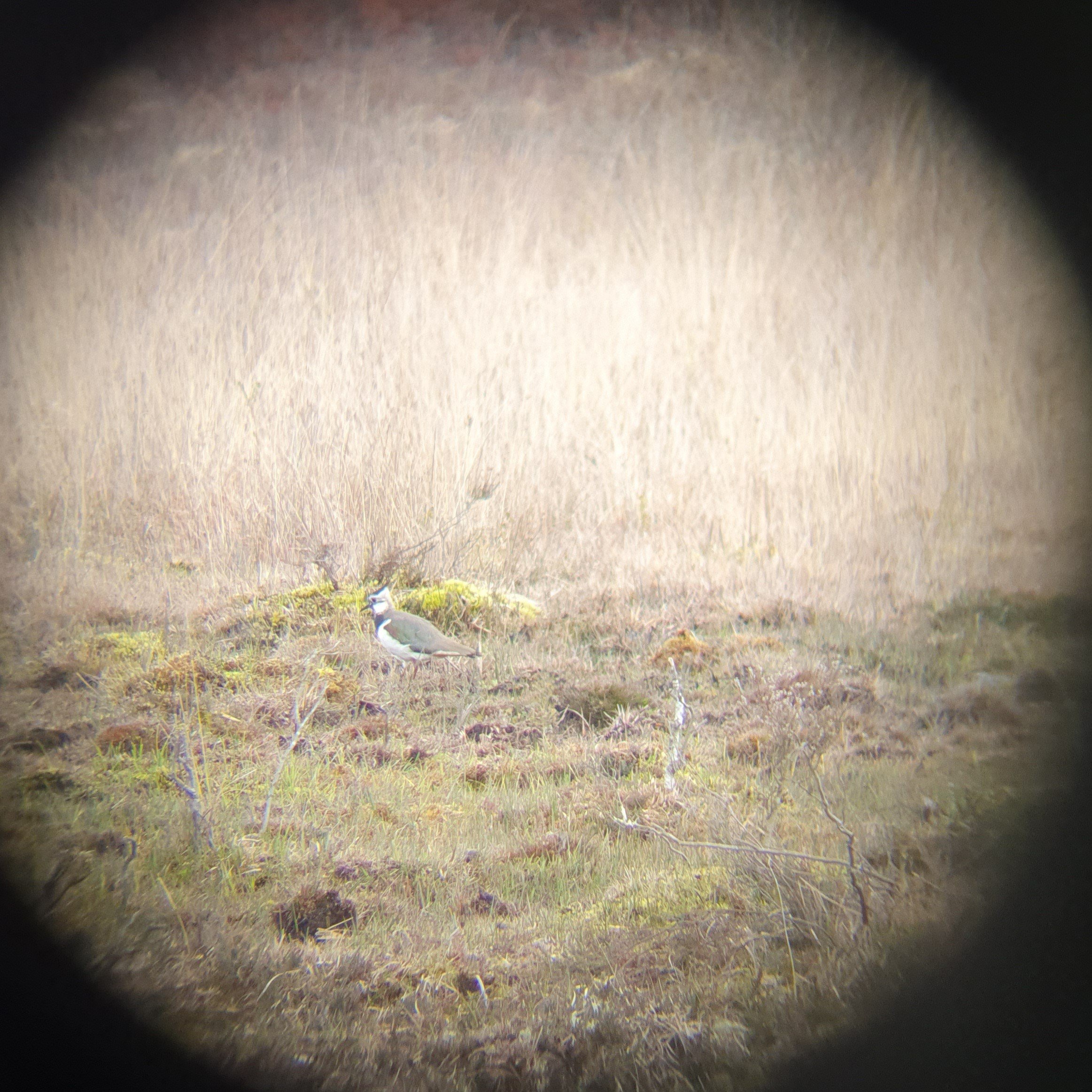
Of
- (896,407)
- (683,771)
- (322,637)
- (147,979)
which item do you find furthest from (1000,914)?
(896,407)

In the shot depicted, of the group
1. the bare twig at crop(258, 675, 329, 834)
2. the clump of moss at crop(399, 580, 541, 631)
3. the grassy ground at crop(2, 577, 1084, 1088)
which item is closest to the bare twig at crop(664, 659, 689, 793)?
the grassy ground at crop(2, 577, 1084, 1088)

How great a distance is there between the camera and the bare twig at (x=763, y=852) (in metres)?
2.08

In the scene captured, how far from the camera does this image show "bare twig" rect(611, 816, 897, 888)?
2.08 m

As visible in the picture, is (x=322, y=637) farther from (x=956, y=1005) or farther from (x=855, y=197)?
(x=855, y=197)

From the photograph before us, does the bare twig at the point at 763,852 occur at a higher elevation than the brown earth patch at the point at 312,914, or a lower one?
higher

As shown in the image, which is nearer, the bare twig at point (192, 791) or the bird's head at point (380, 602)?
→ the bare twig at point (192, 791)

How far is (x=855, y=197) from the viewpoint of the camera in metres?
6.15

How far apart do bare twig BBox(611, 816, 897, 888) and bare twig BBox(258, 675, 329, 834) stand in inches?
40.0

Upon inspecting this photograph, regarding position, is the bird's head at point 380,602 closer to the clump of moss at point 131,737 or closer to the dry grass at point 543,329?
the dry grass at point 543,329

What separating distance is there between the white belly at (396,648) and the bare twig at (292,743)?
281 millimetres

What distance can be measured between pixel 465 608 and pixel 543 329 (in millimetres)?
2551

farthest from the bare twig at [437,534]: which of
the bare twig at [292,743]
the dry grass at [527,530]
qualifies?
the bare twig at [292,743]

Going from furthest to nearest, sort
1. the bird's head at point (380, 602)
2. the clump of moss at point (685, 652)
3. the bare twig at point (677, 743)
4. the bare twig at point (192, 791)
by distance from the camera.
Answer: the clump of moss at point (685, 652)
the bird's head at point (380, 602)
the bare twig at point (677, 743)
the bare twig at point (192, 791)

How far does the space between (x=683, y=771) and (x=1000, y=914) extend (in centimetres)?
103
